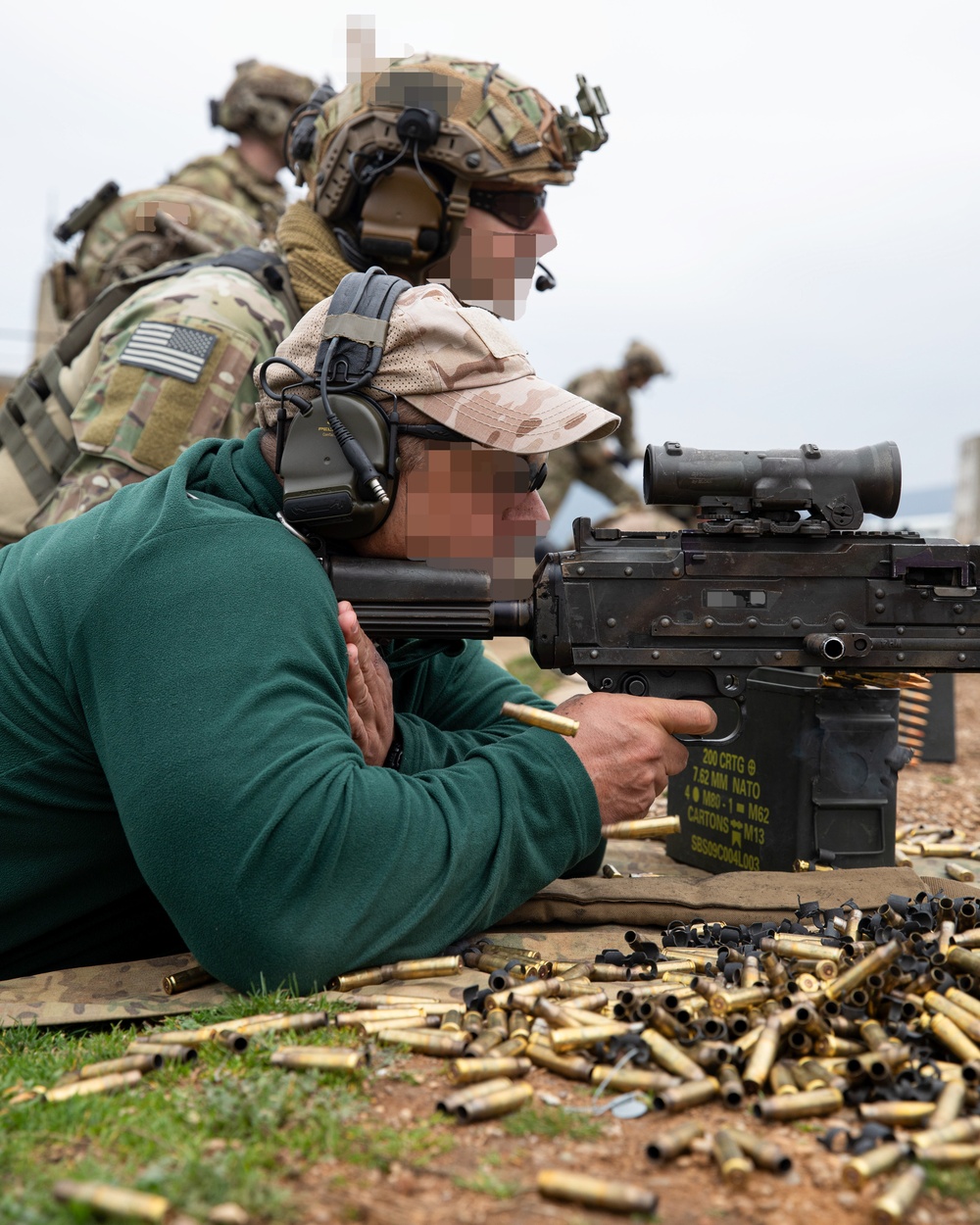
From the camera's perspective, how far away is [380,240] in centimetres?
591

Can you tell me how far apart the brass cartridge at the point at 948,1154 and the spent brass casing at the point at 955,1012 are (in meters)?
0.55

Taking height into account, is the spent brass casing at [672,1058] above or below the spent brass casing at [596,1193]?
below

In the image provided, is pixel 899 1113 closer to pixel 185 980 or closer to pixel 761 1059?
pixel 761 1059

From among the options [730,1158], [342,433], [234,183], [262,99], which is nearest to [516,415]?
[342,433]

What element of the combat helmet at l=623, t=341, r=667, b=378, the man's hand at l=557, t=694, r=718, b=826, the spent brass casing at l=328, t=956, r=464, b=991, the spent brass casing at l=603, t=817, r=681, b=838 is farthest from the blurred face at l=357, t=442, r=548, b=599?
the combat helmet at l=623, t=341, r=667, b=378

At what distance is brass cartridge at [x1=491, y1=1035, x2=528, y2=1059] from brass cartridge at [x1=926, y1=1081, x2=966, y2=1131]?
0.90m

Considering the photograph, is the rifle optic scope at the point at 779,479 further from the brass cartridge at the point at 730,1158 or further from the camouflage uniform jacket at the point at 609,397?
the camouflage uniform jacket at the point at 609,397

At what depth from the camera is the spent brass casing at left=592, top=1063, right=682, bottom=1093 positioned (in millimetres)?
2537

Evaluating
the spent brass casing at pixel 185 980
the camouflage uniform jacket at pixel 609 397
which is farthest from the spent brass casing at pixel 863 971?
the camouflage uniform jacket at pixel 609 397

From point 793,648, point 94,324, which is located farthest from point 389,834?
point 94,324

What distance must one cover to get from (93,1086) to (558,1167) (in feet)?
3.53

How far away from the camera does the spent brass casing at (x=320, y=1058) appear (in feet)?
8.54

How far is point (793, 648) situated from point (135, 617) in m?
2.14

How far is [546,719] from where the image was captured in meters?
3.43
